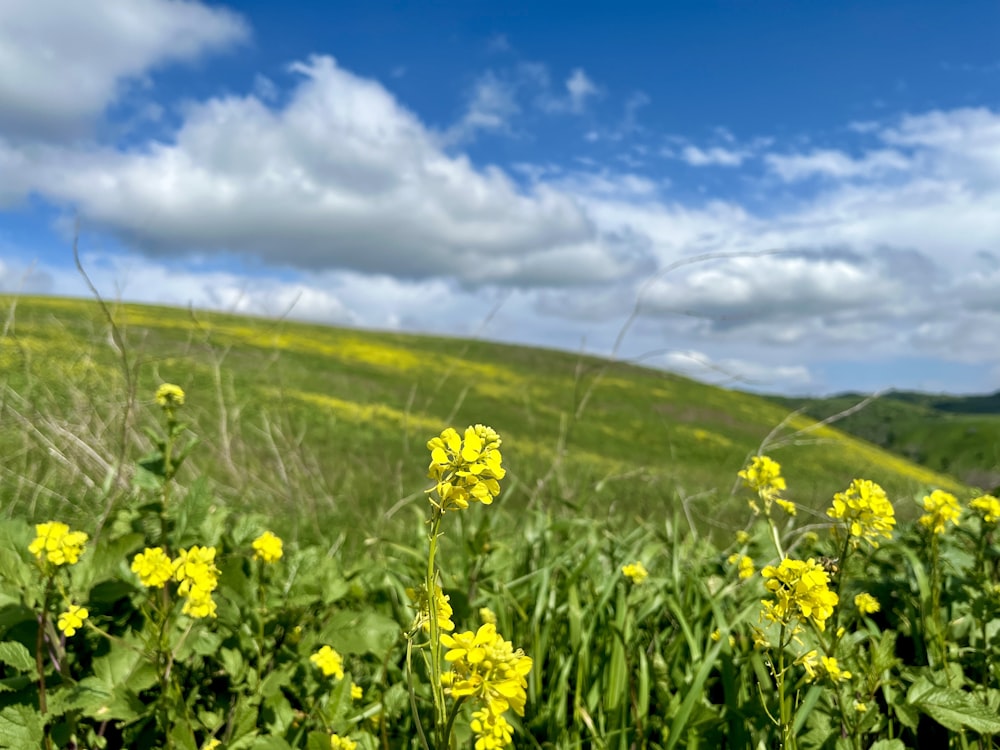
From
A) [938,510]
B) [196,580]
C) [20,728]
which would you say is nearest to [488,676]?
[196,580]

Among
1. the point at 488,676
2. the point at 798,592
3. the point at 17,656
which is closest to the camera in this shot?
the point at 488,676

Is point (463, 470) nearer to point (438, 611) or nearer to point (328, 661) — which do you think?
point (438, 611)

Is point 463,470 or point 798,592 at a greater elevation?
point 463,470

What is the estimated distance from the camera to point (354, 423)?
70.0 ft

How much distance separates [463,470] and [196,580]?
981 millimetres

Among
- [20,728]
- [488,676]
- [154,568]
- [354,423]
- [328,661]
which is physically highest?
[488,676]

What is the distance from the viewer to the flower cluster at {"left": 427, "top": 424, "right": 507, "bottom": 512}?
41.4 inches

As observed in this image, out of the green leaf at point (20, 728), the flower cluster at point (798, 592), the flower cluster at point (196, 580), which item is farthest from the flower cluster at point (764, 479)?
the green leaf at point (20, 728)

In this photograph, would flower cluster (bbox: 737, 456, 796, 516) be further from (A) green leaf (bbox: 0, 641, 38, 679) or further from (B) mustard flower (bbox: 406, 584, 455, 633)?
(A) green leaf (bbox: 0, 641, 38, 679)

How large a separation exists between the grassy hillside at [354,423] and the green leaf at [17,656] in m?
1.15

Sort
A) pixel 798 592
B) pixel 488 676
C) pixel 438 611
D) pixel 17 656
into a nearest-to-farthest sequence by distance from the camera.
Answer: pixel 488 676 < pixel 438 611 < pixel 798 592 < pixel 17 656

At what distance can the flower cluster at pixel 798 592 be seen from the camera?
51.8 inches

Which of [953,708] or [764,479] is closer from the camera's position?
[953,708]

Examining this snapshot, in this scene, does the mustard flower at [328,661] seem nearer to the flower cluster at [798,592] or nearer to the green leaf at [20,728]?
the green leaf at [20,728]
